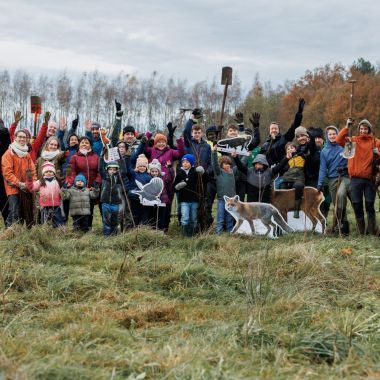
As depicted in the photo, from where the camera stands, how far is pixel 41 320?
15.0 ft

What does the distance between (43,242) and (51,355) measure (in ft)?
11.5

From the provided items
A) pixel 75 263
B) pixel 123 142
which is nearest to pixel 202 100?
pixel 123 142

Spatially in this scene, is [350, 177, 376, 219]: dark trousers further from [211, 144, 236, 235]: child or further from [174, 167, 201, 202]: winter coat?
[174, 167, 201, 202]: winter coat

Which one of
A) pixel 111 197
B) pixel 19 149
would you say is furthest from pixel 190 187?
pixel 19 149

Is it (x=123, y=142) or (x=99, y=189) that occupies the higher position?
(x=123, y=142)

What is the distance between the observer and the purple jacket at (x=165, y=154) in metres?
9.77

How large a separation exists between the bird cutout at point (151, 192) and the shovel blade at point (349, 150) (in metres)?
3.00

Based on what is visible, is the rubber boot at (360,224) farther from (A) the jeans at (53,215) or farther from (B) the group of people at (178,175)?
(A) the jeans at (53,215)

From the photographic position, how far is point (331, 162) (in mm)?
9734

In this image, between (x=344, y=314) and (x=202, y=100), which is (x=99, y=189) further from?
(x=202, y=100)

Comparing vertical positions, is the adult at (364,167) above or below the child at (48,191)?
above

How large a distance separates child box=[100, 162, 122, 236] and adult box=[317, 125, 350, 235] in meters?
3.34

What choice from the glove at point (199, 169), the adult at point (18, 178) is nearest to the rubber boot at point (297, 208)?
the glove at point (199, 169)

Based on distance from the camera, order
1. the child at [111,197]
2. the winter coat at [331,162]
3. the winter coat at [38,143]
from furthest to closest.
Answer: the winter coat at [38,143] < the winter coat at [331,162] < the child at [111,197]
